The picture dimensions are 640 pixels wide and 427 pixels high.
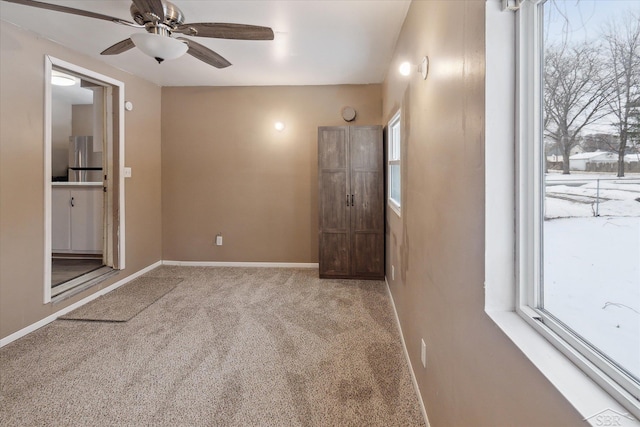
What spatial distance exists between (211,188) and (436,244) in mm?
3812

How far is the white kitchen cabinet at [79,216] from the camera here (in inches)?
169

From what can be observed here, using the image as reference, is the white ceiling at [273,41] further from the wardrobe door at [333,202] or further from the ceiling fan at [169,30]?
the wardrobe door at [333,202]

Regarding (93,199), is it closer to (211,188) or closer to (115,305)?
(211,188)

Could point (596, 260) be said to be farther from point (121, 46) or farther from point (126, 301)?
point (126, 301)

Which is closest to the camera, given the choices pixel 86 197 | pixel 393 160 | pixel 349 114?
pixel 393 160

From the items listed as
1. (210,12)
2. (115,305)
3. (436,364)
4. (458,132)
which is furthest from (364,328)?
(210,12)

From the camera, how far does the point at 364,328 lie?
2756 millimetres

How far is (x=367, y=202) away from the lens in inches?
159

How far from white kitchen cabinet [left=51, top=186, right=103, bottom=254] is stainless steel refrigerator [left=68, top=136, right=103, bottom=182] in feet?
2.88

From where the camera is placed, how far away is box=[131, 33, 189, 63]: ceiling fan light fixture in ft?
6.46

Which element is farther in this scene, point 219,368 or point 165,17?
point 219,368

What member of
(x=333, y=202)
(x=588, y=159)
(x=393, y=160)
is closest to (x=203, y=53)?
(x=393, y=160)

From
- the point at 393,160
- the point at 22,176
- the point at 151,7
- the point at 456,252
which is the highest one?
the point at 151,7

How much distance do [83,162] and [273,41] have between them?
397 cm
